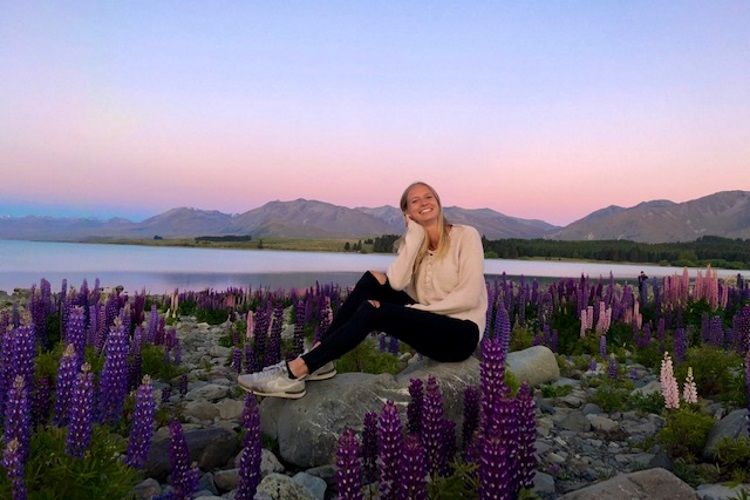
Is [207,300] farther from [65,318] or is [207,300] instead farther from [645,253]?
[645,253]

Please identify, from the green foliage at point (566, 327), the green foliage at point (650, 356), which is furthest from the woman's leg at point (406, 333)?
the green foliage at point (566, 327)

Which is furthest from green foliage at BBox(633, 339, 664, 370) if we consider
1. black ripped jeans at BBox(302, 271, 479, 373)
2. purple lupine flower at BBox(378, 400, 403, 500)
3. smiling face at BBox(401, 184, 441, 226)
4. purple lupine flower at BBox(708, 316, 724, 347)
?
purple lupine flower at BBox(378, 400, 403, 500)

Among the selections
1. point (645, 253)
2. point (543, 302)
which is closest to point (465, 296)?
point (543, 302)

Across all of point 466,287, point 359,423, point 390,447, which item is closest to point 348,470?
point 390,447

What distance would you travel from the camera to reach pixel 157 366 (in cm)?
962

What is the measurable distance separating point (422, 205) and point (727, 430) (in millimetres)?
4243

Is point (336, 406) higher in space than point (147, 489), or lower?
higher

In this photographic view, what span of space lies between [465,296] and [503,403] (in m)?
3.62

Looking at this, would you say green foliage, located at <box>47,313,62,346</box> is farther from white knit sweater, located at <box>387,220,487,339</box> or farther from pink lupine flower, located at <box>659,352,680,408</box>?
pink lupine flower, located at <box>659,352,680,408</box>

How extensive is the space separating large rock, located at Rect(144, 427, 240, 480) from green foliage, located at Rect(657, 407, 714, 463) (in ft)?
16.0

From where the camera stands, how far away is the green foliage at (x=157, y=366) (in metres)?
9.50

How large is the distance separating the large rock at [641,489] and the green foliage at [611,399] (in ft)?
13.4

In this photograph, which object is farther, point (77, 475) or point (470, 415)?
point (470, 415)

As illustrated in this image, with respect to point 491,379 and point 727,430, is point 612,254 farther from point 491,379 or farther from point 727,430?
point 491,379
